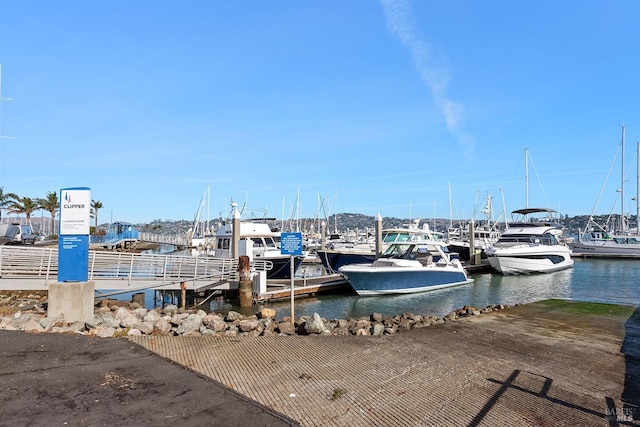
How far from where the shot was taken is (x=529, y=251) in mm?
32969

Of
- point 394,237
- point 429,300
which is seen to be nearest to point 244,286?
point 429,300

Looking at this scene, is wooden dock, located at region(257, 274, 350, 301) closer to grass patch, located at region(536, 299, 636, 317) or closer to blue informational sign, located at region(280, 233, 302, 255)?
blue informational sign, located at region(280, 233, 302, 255)

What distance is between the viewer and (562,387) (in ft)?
18.8

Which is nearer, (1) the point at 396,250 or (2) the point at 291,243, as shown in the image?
(2) the point at 291,243

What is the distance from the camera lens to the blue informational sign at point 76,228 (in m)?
9.27

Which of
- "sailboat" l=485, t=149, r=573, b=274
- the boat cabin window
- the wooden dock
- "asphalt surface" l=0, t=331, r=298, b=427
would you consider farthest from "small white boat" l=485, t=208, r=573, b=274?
"asphalt surface" l=0, t=331, r=298, b=427

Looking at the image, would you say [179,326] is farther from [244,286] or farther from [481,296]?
[481,296]

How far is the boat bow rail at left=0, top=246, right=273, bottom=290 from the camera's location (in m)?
13.6

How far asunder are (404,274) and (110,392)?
A: 18601 millimetres

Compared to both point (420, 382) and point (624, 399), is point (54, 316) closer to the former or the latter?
point (420, 382)

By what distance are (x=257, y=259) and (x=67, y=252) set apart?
14916 millimetres

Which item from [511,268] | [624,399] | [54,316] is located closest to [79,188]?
[54,316]

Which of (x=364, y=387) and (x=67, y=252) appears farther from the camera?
(x=67, y=252)

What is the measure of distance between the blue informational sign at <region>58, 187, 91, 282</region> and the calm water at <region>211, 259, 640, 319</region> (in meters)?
9.17
